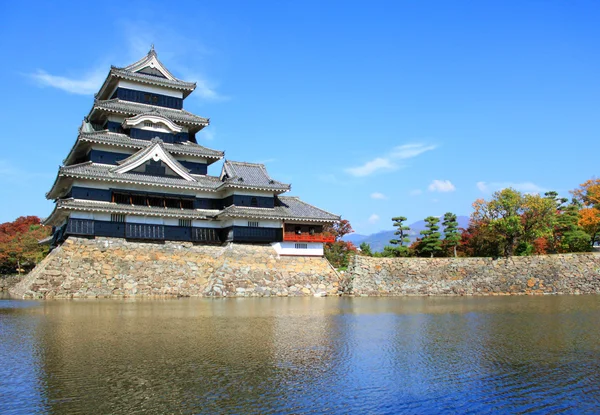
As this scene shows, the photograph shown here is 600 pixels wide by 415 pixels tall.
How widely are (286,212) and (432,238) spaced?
39.4 feet

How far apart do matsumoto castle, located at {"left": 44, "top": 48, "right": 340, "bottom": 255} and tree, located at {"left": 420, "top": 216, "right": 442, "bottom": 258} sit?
8.40m

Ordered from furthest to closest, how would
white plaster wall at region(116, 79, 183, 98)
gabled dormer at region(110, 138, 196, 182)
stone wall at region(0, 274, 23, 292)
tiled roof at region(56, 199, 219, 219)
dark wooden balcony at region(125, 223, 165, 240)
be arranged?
stone wall at region(0, 274, 23, 292), white plaster wall at region(116, 79, 183, 98), gabled dormer at region(110, 138, 196, 182), dark wooden balcony at region(125, 223, 165, 240), tiled roof at region(56, 199, 219, 219)

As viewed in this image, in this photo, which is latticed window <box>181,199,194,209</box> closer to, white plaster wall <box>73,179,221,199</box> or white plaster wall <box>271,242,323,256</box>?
white plaster wall <box>73,179,221,199</box>

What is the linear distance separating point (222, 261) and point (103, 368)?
20711 millimetres

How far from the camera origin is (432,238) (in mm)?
38438

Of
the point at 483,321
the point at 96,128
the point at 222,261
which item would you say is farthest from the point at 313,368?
the point at 96,128

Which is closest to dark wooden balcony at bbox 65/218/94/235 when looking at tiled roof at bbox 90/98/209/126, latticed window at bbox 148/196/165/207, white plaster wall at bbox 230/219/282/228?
latticed window at bbox 148/196/165/207

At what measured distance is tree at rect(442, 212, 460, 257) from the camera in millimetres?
38562

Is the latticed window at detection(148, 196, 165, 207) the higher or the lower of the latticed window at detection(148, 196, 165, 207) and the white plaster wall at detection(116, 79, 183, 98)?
the lower

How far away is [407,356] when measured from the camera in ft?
39.4

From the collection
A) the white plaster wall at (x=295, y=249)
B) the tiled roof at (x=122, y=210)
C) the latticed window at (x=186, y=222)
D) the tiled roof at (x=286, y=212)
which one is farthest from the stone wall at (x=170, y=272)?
the tiled roof at (x=286, y=212)

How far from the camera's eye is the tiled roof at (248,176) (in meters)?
32.8

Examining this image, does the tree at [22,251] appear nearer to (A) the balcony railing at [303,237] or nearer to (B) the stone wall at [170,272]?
(B) the stone wall at [170,272]

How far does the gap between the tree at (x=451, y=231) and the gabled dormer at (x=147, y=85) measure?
71.7 feet
